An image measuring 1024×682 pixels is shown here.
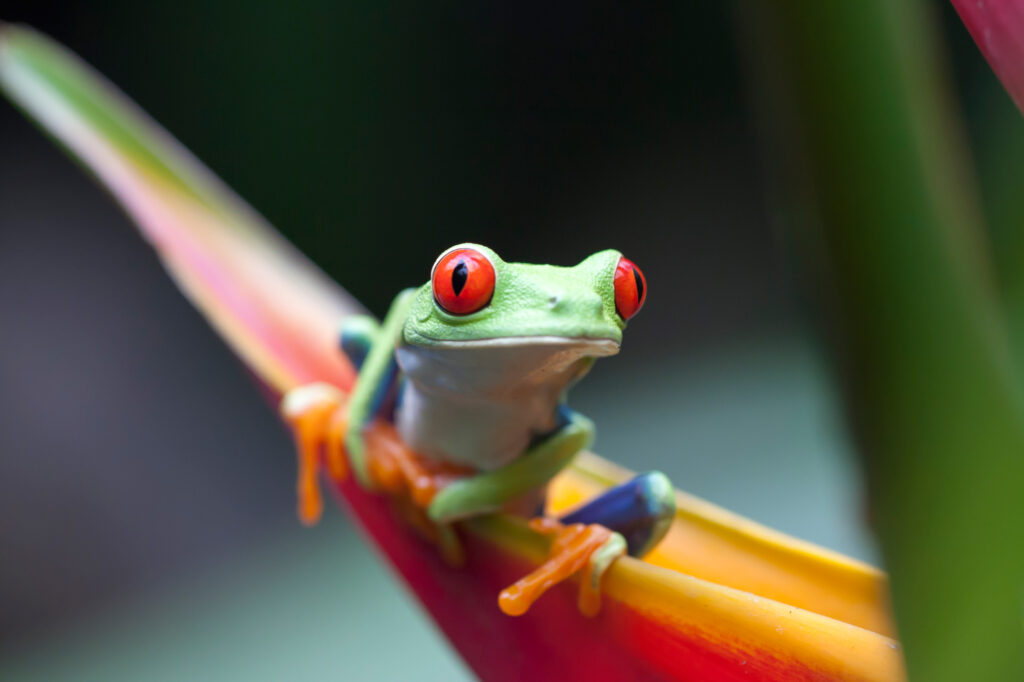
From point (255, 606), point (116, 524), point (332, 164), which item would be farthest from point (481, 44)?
point (116, 524)

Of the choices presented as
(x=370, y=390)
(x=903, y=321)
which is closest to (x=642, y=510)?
(x=370, y=390)

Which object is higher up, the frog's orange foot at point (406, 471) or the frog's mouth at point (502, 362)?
the frog's mouth at point (502, 362)

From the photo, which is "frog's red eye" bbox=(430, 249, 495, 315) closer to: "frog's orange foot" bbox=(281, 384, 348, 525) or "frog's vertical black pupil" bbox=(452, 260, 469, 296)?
"frog's vertical black pupil" bbox=(452, 260, 469, 296)

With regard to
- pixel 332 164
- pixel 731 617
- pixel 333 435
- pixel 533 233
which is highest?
pixel 332 164

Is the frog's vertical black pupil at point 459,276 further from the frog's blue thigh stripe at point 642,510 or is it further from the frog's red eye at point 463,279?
the frog's blue thigh stripe at point 642,510

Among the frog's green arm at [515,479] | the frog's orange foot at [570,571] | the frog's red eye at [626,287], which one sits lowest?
the frog's orange foot at [570,571]

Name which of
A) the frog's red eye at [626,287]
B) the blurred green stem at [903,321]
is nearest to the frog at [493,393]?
the frog's red eye at [626,287]

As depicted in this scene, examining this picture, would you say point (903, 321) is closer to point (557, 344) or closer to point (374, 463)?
point (557, 344)

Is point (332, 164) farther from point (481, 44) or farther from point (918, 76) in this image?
point (918, 76)
